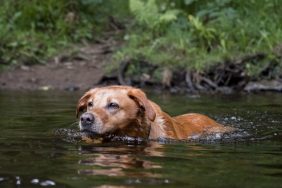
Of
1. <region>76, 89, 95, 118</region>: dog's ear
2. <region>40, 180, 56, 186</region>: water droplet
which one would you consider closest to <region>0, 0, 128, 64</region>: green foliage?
<region>76, 89, 95, 118</region>: dog's ear

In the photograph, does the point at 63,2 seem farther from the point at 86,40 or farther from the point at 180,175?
the point at 180,175

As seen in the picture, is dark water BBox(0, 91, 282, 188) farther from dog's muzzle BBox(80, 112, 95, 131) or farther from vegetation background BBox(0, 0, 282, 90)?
vegetation background BBox(0, 0, 282, 90)

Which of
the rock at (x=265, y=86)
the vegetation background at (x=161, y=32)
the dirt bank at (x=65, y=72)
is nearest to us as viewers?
the rock at (x=265, y=86)

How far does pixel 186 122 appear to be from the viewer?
8.35 m

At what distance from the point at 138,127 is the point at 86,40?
420 inches

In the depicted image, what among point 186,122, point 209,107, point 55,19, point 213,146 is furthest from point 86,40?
point 213,146

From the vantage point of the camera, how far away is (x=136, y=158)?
20.0 feet

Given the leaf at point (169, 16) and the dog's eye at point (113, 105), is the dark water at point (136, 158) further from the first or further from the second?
the leaf at point (169, 16)

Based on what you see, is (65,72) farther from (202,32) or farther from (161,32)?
(202,32)

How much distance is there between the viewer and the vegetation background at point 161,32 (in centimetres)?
1440

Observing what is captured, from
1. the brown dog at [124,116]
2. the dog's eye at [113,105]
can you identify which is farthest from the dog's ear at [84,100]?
the dog's eye at [113,105]

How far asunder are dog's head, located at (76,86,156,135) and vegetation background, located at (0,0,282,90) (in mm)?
6593

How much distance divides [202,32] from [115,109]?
26.7 ft

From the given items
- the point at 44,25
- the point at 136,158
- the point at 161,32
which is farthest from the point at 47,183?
the point at 44,25
